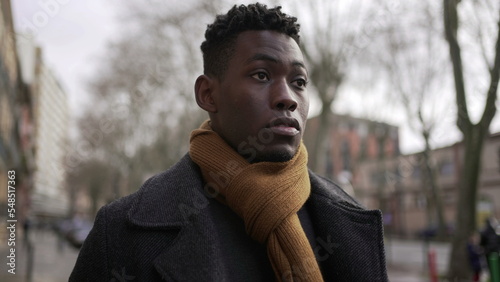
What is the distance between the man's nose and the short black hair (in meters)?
0.22

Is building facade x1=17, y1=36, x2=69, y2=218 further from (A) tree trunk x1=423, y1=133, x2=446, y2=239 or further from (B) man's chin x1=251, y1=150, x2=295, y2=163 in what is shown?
(B) man's chin x1=251, y1=150, x2=295, y2=163

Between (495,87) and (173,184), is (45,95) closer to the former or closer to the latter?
(495,87)

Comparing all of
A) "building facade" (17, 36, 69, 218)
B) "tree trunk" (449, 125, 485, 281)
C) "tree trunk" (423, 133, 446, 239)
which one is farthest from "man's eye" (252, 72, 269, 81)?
"building facade" (17, 36, 69, 218)

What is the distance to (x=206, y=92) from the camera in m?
1.80

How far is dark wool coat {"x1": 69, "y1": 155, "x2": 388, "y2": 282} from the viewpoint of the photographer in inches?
58.6

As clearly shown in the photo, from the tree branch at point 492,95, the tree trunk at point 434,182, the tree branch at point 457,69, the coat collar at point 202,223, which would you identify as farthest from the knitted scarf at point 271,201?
the tree trunk at point 434,182

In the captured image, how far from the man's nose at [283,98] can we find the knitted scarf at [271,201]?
19 centimetres

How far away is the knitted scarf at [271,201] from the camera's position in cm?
155

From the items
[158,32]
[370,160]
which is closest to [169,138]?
[158,32]

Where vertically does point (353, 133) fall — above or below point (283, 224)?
below

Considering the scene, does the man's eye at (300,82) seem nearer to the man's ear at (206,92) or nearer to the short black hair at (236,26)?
the short black hair at (236,26)

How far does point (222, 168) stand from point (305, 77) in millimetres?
447

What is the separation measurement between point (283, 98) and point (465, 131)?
981 centimetres

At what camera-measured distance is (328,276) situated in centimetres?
174
